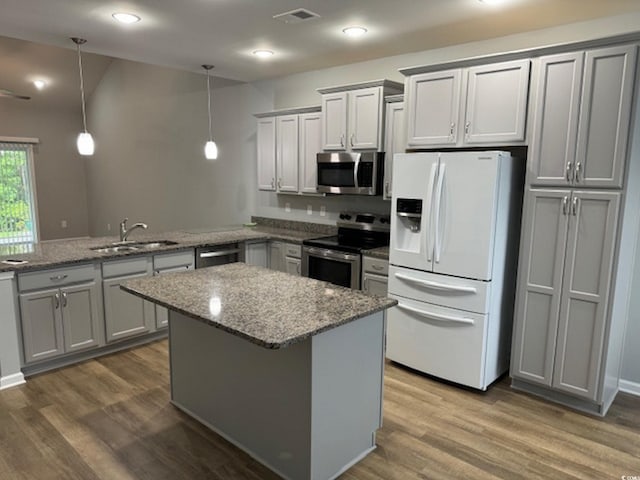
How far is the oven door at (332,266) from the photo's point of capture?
3988mm

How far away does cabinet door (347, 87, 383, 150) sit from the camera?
13.1ft

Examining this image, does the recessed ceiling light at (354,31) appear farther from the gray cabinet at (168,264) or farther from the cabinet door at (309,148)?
the gray cabinet at (168,264)

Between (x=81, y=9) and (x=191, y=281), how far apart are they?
203 cm

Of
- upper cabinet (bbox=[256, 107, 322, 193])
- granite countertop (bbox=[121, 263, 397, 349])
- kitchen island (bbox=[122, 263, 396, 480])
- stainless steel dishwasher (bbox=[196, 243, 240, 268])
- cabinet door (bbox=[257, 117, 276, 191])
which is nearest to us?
granite countertop (bbox=[121, 263, 397, 349])

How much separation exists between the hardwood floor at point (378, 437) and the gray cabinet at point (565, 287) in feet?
0.92

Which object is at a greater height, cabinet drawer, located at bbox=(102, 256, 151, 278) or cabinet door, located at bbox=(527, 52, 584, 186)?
cabinet door, located at bbox=(527, 52, 584, 186)

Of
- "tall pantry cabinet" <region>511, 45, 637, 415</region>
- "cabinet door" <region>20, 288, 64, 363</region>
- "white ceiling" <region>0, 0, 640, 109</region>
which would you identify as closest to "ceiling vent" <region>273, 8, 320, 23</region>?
"white ceiling" <region>0, 0, 640, 109</region>

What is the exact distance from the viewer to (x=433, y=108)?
337 cm

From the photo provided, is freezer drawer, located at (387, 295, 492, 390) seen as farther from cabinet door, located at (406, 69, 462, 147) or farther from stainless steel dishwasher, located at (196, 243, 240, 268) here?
stainless steel dishwasher, located at (196, 243, 240, 268)

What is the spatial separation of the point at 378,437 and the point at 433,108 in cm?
238

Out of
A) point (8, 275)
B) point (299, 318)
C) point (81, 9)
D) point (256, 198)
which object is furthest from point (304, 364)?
point (256, 198)

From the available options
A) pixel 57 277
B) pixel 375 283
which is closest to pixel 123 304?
pixel 57 277

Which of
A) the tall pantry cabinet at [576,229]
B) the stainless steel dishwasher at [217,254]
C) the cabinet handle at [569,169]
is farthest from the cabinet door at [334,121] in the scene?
the cabinet handle at [569,169]

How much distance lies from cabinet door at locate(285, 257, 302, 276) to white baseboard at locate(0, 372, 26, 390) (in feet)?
8.15
